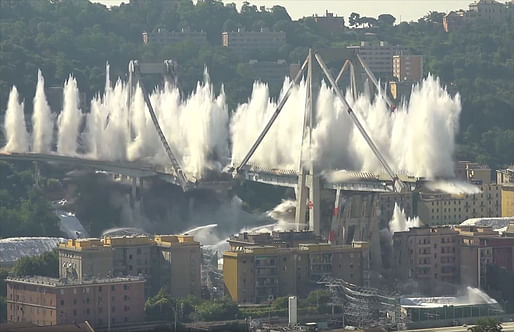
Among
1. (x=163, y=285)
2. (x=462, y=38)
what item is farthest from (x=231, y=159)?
(x=462, y=38)

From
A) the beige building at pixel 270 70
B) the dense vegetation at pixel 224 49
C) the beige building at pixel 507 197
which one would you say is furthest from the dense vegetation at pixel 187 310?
the beige building at pixel 270 70

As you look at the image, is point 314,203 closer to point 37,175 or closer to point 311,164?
point 311,164

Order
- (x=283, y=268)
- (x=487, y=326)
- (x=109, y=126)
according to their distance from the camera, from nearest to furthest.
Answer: (x=487, y=326)
(x=283, y=268)
(x=109, y=126)

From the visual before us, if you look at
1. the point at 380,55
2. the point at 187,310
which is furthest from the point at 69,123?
the point at 380,55

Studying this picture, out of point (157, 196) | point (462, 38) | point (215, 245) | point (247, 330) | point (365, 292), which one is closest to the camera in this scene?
point (247, 330)

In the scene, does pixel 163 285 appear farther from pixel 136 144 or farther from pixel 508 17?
pixel 508 17

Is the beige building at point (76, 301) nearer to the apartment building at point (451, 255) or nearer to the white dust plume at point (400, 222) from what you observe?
the apartment building at point (451, 255)

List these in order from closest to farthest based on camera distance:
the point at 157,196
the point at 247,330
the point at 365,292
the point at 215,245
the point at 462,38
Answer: the point at 247,330 → the point at 365,292 → the point at 215,245 → the point at 157,196 → the point at 462,38
